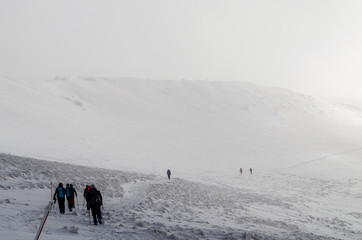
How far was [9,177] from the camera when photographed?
53.5 feet

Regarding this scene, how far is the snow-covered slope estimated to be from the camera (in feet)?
128

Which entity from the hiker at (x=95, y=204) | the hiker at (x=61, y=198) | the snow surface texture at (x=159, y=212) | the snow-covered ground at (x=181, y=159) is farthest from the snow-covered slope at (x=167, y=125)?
the hiker at (x=95, y=204)

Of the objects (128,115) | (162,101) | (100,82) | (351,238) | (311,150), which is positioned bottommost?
(351,238)

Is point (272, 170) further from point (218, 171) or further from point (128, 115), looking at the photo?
point (128, 115)

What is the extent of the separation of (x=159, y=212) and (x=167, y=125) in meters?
50.9

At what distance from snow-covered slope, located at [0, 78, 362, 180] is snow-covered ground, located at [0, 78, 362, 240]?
0.97ft

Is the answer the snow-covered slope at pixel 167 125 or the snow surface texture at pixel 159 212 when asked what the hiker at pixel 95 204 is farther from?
the snow-covered slope at pixel 167 125

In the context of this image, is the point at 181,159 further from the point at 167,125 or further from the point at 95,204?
the point at 95,204

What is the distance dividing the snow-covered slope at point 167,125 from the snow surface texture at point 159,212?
11.1 m

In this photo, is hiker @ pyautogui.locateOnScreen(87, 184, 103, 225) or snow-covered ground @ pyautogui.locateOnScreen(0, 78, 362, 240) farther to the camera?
snow-covered ground @ pyautogui.locateOnScreen(0, 78, 362, 240)

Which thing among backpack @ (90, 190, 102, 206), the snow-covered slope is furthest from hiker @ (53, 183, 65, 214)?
the snow-covered slope

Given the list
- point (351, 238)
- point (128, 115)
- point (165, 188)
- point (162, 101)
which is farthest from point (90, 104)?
point (351, 238)

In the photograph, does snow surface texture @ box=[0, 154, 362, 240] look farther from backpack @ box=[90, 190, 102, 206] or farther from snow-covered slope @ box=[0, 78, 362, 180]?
snow-covered slope @ box=[0, 78, 362, 180]

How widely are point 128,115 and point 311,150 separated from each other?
34.6m
